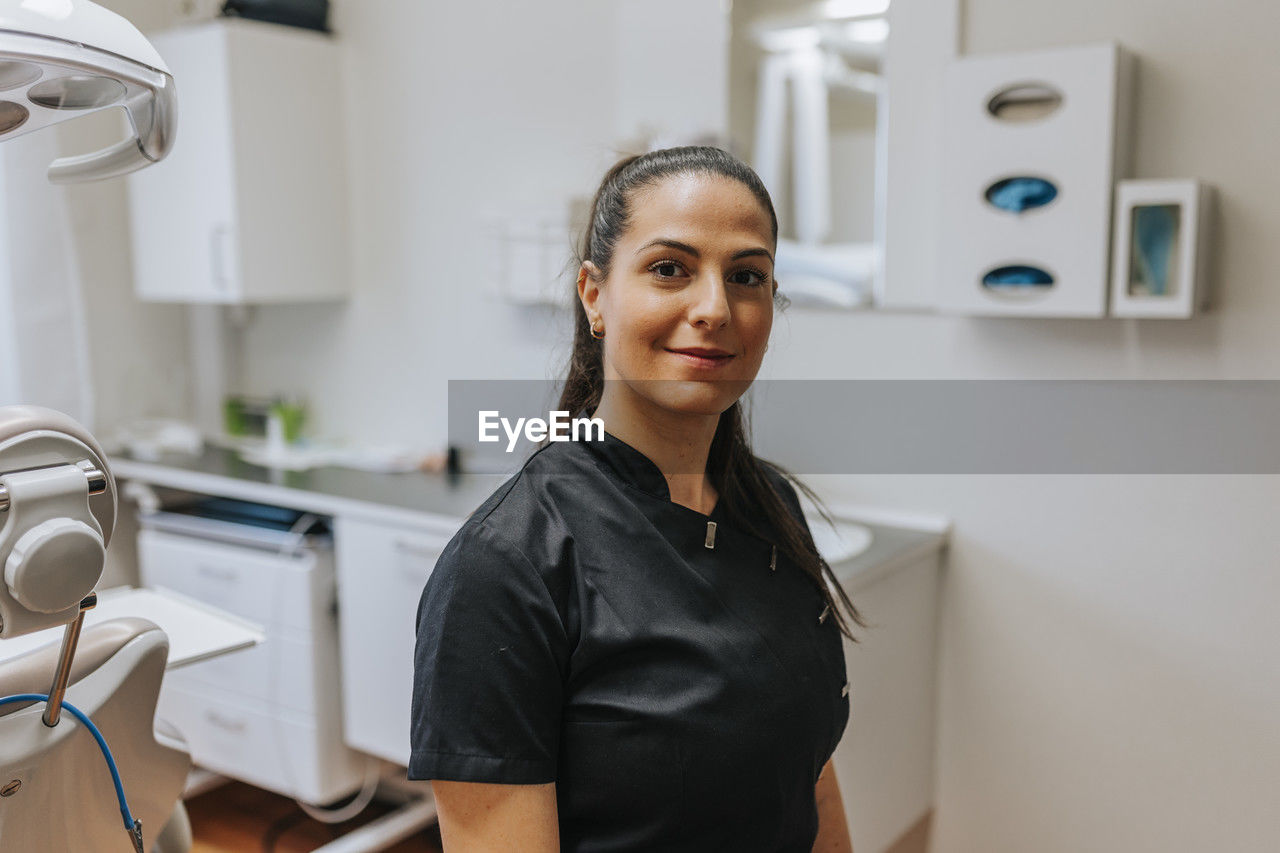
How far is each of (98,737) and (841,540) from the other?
4.15 feet

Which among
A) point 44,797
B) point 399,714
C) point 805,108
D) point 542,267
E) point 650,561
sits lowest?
point 399,714

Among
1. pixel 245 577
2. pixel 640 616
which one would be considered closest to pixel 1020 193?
pixel 640 616

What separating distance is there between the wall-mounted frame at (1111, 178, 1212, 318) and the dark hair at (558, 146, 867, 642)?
74 cm

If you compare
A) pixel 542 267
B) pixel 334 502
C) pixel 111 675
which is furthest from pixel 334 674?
pixel 111 675

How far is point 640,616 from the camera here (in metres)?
1.07

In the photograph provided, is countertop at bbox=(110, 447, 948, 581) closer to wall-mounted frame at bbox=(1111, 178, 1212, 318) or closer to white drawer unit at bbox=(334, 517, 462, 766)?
white drawer unit at bbox=(334, 517, 462, 766)

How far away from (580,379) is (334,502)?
127cm

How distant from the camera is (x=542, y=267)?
2498mm

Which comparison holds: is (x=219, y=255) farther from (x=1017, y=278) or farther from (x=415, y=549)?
(x=1017, y=278)

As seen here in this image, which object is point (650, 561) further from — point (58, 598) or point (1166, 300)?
point (1166, 300)

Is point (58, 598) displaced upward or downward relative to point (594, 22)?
downward

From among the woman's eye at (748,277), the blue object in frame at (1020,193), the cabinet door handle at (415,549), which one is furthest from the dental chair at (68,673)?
the blue object in frame at (1020,193)

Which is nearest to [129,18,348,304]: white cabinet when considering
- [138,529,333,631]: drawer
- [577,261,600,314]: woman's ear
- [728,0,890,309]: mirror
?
[138,529,333,631]: drawer

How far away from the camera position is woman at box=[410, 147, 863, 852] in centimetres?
99
